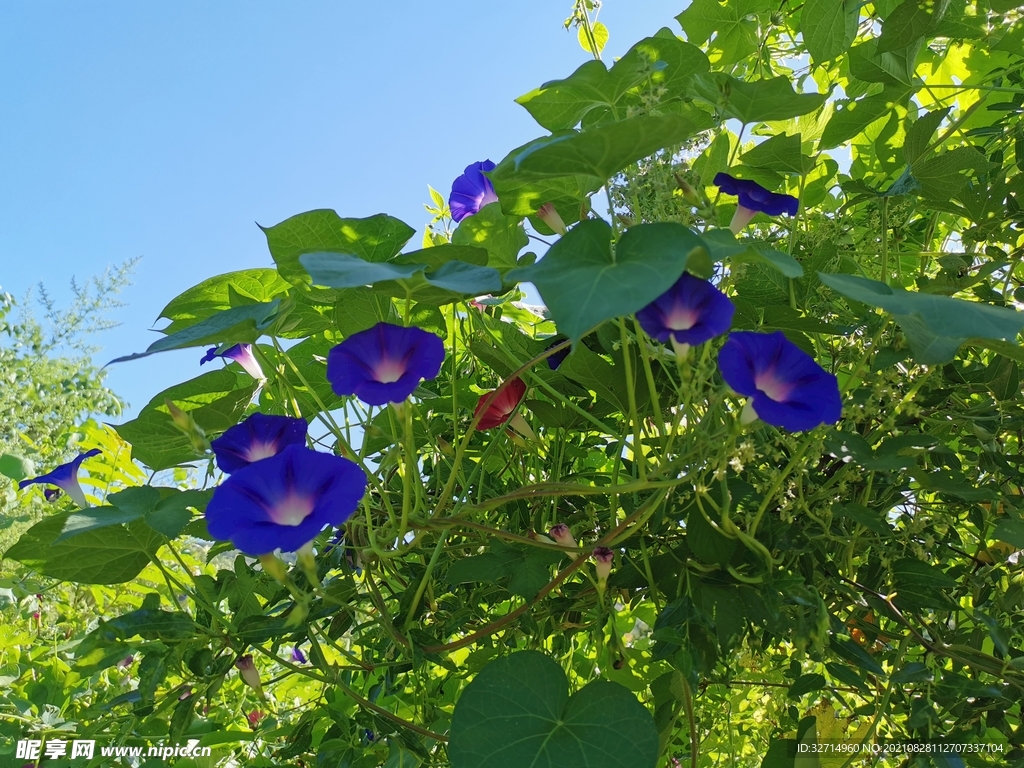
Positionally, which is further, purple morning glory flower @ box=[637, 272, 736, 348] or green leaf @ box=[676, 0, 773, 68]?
green leaf @ box=[676, 0, 773, 68]

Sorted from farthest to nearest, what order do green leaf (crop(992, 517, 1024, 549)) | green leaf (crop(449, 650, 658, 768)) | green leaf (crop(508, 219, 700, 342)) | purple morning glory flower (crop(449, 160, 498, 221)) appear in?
purple morning glory flower (crop(449, 160, 498, 221)), green leaf (crop(992, 517, 1024, 549)), green leaf (crop(449, 650, 658, 768)), green leaf (crop(508, 219, 700, 342))

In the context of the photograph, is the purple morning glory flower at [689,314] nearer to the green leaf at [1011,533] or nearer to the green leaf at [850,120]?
the green leaf at [1011,533]

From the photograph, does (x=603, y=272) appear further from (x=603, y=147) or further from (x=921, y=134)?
(x=921, y=134)

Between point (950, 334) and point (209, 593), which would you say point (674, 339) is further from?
point (209, 593)

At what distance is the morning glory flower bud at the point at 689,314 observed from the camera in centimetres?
62

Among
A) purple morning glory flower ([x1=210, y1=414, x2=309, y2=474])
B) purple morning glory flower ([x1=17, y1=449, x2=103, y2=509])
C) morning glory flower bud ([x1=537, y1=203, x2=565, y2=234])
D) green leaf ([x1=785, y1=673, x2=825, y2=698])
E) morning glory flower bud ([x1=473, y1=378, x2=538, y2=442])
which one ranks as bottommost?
green leaf ([x1=785, y1=673, x2=825, y2=698])

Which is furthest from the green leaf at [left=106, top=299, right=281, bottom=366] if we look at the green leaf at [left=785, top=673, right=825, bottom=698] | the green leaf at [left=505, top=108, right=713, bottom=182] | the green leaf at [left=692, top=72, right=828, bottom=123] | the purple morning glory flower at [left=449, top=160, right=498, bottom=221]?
the green leaf at [left=785, top=673, right=825, bottom=698]

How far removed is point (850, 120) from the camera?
114 cm

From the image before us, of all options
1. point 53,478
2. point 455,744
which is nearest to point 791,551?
point 455,744

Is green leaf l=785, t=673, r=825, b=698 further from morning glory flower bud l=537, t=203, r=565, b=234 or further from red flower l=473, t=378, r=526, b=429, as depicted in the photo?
morning glory flower bud l=537, t=203, r=565, b=234

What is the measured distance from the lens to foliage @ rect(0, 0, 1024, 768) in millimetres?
766

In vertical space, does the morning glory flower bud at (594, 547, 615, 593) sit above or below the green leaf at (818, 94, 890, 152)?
below

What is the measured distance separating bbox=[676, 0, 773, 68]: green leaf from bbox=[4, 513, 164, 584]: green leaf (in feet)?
3.80

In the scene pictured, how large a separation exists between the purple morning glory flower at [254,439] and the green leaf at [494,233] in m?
0.30
